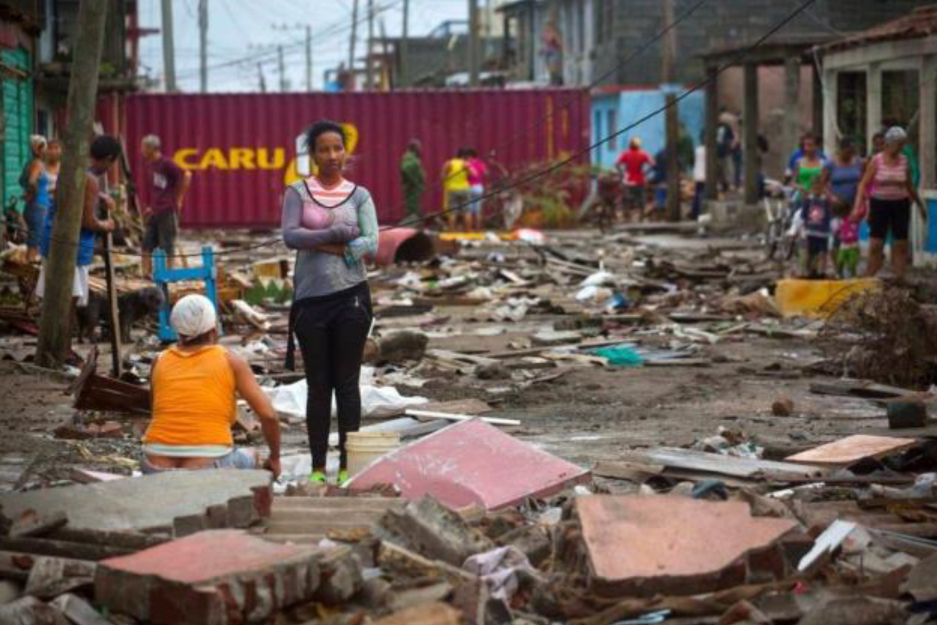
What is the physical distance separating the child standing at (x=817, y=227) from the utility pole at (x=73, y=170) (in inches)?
398

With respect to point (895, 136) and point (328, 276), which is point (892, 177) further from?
point (328, 276)

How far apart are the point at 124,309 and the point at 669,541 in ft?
35.2

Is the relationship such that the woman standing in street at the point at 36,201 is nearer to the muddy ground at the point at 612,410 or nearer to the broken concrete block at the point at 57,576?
the muddy ground at the point at 612,410

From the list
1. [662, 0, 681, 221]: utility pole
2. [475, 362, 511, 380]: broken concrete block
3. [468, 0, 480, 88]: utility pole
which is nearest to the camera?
[475, 362, 511, 380]: broken concrete block

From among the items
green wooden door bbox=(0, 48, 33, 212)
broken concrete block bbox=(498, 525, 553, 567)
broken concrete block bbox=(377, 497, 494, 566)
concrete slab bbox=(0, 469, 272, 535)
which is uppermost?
green wooden door bbox=(0, 48, 33, 212)

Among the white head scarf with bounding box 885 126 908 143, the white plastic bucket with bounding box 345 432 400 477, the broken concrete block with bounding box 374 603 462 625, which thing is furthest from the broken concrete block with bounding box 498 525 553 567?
the white head scarf with bounding box 885 126 908 143

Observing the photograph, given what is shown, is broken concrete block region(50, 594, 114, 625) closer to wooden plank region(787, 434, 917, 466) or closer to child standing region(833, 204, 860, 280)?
wooden plank region(787, 434, 917, 466)

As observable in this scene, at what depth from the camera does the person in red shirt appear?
137 feet

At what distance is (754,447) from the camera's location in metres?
10.2

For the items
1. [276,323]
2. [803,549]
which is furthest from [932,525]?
[276,323]

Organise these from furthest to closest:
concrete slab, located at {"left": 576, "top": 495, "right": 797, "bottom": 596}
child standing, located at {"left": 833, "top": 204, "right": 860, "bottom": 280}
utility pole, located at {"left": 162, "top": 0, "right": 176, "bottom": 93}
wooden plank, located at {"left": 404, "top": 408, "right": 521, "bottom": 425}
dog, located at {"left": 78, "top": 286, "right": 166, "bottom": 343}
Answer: utility pole, located at {"left": 162, "top": 0, "right": 176, "bottom": 93} → child standing, located at {"left": 833, "top": 204, "right": 860, "bottom": 280} → dog, located at {"left": 78, "top": 286, "right": 166, "bottom": 343} → wooden plank, located at {"left": 404, "top": 408, "right": 521, "bottom": 425} → concrete slab, located at {"left": 576, "top": 495, "right": 797, "bottom": 596}

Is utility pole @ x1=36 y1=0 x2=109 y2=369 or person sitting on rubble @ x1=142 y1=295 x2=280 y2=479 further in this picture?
utility pole @ x1=36 y1=0 x2=109 y2=369

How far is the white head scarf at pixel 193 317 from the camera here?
8.04 m

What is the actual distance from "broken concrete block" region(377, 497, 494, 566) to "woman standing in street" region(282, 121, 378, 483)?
225cm
